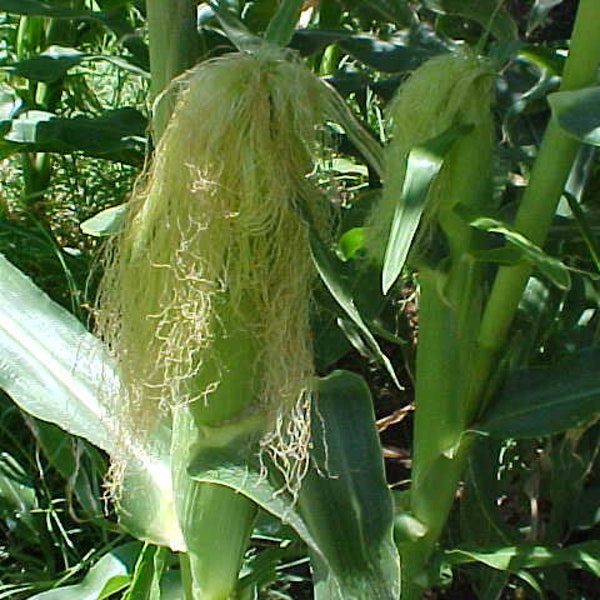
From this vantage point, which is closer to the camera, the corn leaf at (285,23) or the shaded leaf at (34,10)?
the corn leaf at (285,23)

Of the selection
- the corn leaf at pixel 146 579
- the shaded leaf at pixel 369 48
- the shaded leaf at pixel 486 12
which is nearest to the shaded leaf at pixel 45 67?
the shaded leaf at pixel 369 48

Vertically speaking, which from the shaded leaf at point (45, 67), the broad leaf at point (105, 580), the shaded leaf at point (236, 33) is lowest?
the broad leaf at point (105, 580)

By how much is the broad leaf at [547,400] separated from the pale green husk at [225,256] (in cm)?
22

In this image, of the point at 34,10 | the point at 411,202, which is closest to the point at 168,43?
the point at 411,202

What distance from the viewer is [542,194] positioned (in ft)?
2.74

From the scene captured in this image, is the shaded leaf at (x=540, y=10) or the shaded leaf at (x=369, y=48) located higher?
the shaded leaf at (x=540, y=10)

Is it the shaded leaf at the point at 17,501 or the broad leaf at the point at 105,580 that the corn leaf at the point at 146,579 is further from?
the shaded leaf at the point at 17,501

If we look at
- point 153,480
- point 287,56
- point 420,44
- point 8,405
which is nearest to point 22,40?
point 8,405

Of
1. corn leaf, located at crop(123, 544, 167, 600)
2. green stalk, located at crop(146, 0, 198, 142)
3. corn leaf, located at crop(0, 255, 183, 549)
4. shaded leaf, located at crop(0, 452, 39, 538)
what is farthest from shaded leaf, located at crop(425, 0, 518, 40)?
shaded leaf, located at crop(0, 452, 39, 538)

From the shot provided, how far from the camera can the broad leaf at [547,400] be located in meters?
0.93

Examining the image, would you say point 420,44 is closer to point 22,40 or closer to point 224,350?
point 224,350

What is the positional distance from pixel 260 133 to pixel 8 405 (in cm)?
90

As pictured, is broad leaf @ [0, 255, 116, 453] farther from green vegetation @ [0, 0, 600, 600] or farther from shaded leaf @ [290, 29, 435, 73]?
shaded leaf @ [290, 29, 435, 73]

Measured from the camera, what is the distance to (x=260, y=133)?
67 cm
